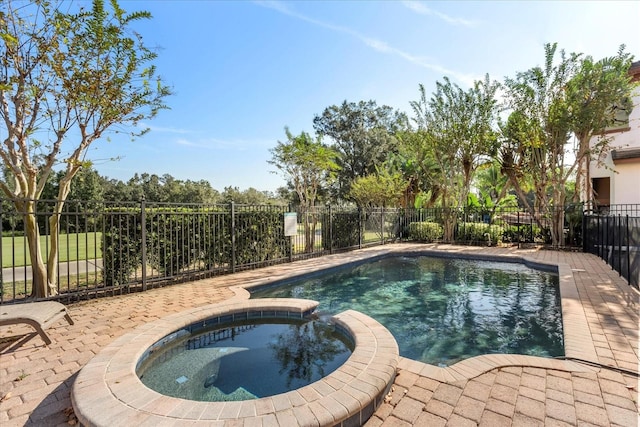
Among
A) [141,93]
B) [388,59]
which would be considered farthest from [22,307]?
[388,59]

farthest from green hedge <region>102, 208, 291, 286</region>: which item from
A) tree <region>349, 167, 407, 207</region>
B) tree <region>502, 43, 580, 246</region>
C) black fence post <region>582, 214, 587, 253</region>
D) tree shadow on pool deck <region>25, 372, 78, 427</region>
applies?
black fence post <region>582, 214, 587, 253</region>

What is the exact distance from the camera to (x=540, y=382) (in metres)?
2.93

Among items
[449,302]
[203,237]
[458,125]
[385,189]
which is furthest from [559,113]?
[203,237]

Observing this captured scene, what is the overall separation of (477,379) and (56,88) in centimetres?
819

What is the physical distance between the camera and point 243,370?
3779 millimetres

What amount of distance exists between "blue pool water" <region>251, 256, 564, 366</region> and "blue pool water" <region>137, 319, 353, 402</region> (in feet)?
3.93

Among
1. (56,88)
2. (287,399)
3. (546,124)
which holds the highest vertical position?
(546,124)

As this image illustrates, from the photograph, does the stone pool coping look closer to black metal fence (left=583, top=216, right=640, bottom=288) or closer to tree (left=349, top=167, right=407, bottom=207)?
black metal fence (left=583, top=216, right=640, bottom=288)

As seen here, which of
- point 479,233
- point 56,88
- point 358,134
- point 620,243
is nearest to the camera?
point 56,88

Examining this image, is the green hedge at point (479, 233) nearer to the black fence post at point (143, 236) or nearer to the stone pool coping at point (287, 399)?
the stone pool coping at point (287, 399)

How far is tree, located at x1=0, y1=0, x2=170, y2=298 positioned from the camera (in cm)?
543

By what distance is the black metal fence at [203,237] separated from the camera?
245 inches

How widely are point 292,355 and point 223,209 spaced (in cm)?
523

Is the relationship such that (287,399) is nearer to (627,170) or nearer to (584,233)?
(584,233)
